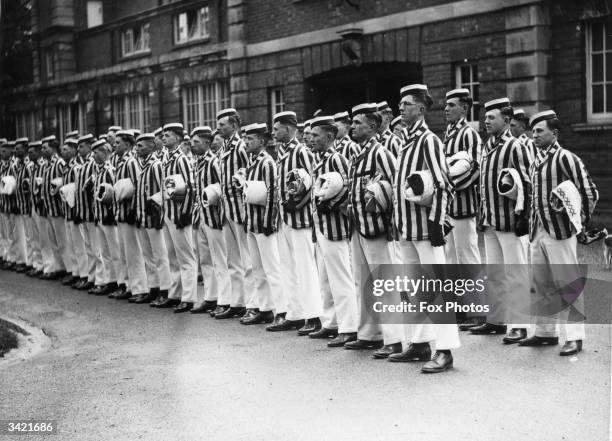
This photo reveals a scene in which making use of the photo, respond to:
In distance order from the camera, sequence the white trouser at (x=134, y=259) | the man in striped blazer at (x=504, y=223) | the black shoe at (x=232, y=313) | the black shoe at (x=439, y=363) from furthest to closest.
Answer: the white trouser at (x=134, y=259) → the black shoe at (x=232, y=313) → the man in striped blazer at (x=504, y=223) → the black shoe at (x=439, y=363)

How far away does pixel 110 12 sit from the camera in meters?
26.7

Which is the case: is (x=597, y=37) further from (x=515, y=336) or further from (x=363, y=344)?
(x=363, y=344)

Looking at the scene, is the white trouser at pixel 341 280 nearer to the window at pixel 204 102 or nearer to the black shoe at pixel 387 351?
the black shoe at pixel 387 351

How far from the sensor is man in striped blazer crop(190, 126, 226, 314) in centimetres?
1146

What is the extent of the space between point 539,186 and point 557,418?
110 inches

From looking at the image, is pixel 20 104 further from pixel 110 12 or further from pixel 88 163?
pixel 88 163

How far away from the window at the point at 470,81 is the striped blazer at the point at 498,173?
24.4 feet

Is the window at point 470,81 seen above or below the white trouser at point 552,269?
above

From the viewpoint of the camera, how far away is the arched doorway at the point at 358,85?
728 inches

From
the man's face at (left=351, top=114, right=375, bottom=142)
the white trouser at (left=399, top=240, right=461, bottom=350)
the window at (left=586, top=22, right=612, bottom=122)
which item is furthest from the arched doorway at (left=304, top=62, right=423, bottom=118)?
the white trouser at (left=399, top=240, right=461, bottom=350)

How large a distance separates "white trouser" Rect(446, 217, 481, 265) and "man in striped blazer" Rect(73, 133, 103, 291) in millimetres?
6408

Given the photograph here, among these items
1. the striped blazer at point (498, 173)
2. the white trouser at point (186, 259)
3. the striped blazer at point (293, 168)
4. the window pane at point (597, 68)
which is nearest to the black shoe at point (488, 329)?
the striped blazer at point (498, 173)

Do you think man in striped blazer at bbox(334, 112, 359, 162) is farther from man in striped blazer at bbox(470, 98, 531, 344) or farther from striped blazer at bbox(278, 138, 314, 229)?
man in striped blazer at bbox(470, 98, 531, 344)

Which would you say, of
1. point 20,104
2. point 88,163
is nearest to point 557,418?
point 88,163
